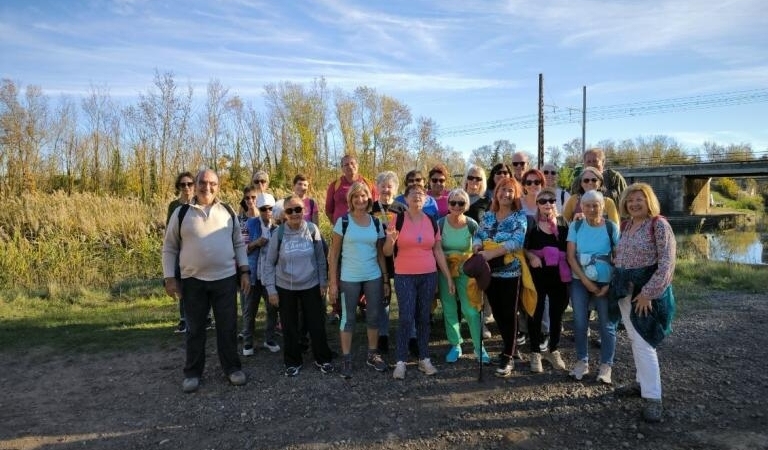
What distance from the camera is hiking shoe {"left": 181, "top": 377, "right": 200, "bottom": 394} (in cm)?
432

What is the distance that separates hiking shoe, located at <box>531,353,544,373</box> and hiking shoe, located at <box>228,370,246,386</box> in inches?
106

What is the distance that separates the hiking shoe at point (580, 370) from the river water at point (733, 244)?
20384 mm

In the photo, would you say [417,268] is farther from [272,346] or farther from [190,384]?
[190,384]

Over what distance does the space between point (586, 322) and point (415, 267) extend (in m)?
1.62

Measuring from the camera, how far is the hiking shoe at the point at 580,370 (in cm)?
429

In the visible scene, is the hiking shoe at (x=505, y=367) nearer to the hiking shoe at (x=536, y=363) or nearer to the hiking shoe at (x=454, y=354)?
the hiking shoe at (x=536, y=363)

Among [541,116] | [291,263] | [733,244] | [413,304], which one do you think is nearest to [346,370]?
[413,304]

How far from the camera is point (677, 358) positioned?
15.7ft

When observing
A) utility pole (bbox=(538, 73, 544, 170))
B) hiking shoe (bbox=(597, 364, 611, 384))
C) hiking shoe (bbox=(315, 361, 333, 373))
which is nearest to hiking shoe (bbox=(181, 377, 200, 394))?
hiking shoe (bbox=(315, 361, 333, 373))

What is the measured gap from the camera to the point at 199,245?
14.0ft

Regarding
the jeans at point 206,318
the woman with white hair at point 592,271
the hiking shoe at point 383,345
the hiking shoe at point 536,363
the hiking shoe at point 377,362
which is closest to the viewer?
the woman with white hair at point 592,271

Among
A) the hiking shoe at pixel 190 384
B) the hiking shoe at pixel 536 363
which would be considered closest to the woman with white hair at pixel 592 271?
the hiking shoe at pixel 536 363

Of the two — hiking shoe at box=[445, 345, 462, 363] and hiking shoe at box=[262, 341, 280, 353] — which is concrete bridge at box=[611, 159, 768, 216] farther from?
hiking shoe at box=[262, 341, 280, 353]

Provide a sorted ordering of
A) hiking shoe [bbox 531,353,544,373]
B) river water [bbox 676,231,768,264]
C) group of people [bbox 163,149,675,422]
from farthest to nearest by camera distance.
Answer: river water [bbox 676,231,768,264] < hiking shoe [bbox 531,353,544,373] < group of people [bbox 163,149,675,422]
